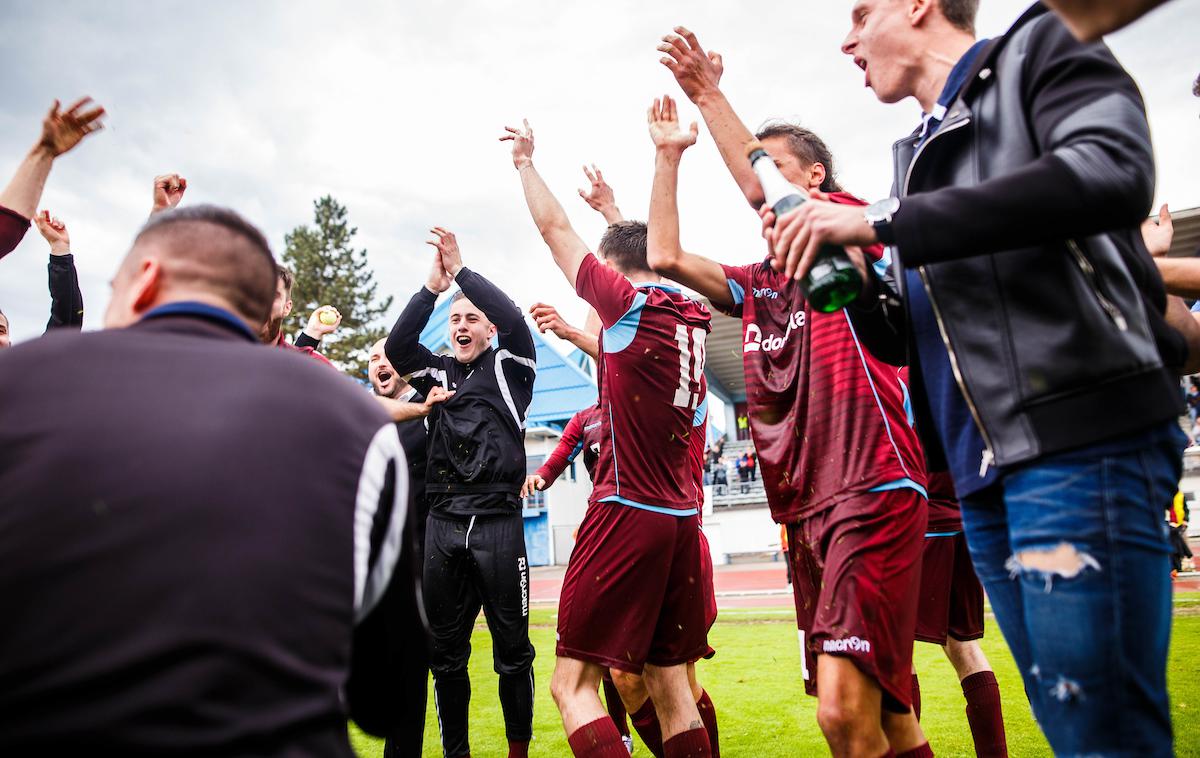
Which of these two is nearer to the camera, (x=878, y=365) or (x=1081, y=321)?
(x=1081, y=321)

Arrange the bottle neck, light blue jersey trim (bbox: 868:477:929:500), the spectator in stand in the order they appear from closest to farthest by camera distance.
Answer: the spectator in stand
the bottle neck
light blue jersey trim (bbox: 868:477:929:500)

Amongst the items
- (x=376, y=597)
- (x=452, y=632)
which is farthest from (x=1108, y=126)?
(x=452, y=632)

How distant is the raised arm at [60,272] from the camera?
4.12 metres

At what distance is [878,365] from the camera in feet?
9.66

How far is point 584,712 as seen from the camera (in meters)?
3.15

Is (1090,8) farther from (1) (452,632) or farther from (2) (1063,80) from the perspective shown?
(1) (452,632)

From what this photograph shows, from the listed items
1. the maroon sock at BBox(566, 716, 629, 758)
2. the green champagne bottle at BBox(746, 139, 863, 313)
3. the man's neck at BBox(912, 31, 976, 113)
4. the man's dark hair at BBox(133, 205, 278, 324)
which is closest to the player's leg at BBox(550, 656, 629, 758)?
the maroon sock at BBox(566, 716, 629, 758)

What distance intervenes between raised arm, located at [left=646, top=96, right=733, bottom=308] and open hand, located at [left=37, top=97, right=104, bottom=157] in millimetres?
2364

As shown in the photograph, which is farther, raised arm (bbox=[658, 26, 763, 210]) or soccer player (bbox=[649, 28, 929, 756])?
raised arm (bbox=[658, 26, 763, 210])

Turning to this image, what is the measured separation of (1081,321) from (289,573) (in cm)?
159

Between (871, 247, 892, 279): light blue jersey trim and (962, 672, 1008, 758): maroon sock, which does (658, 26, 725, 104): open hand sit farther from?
(962, 672, 1008, 758): maroon sock

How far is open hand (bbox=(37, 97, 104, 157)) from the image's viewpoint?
127 inches

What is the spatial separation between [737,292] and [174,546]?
2654 millimetres

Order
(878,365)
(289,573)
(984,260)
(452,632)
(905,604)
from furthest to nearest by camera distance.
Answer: (452,632) < (878,365) < (905,604) < (984,260) < (289,573)
